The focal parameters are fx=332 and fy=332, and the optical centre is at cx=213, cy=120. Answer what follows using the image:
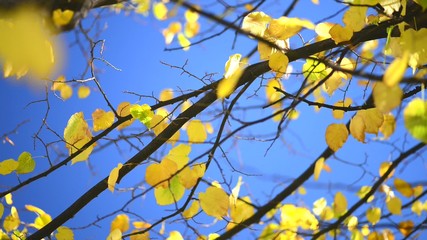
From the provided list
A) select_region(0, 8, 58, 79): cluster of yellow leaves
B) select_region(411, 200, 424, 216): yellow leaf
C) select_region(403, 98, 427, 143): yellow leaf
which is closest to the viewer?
select_region(0, 8, 58, 79): cluster of yellow leaves

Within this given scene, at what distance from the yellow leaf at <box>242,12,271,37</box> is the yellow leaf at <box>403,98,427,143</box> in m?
0.31

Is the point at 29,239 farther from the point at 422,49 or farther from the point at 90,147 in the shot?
the point at 422,49

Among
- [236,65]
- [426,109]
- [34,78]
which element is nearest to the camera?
[34,78]

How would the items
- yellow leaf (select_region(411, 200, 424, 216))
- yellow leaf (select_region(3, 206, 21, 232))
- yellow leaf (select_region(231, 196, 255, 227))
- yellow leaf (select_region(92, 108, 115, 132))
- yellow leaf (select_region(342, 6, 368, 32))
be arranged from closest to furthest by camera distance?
yellow leaf (select_region(342, 6, 368, 32)) < yellow leaf (select_region(92, 108, 115, 132)) < yellow leaf (select_region(231, 196, 255, 227)) < yellow leaf (select_region(3, 206, 21, 232)) < yellow leaf (select_region(411, 200, 424, 216))

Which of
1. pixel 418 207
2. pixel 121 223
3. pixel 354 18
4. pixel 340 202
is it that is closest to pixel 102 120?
pixel 121 223

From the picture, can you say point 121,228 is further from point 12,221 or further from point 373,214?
point 373,214

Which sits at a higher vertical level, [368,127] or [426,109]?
[368,127]

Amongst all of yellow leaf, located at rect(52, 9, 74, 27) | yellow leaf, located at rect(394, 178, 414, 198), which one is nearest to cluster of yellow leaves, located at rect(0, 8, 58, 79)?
yellow leaf, located at rect(52, 9, 74, 27)

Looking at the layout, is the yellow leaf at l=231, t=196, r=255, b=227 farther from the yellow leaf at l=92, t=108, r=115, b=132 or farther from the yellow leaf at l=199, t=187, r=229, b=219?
the yellow leaf at l=92, t=108, r=115, b=132

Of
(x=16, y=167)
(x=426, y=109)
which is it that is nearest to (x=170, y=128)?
(x=16, y=167)

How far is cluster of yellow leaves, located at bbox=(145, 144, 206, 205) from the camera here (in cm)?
54

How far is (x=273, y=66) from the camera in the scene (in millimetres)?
569

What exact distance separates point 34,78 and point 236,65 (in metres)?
0.38

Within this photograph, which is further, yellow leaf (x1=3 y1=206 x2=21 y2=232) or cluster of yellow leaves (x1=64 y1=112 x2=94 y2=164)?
yellow leaf (x1=3 y1=206 x2=21 y2=232)
